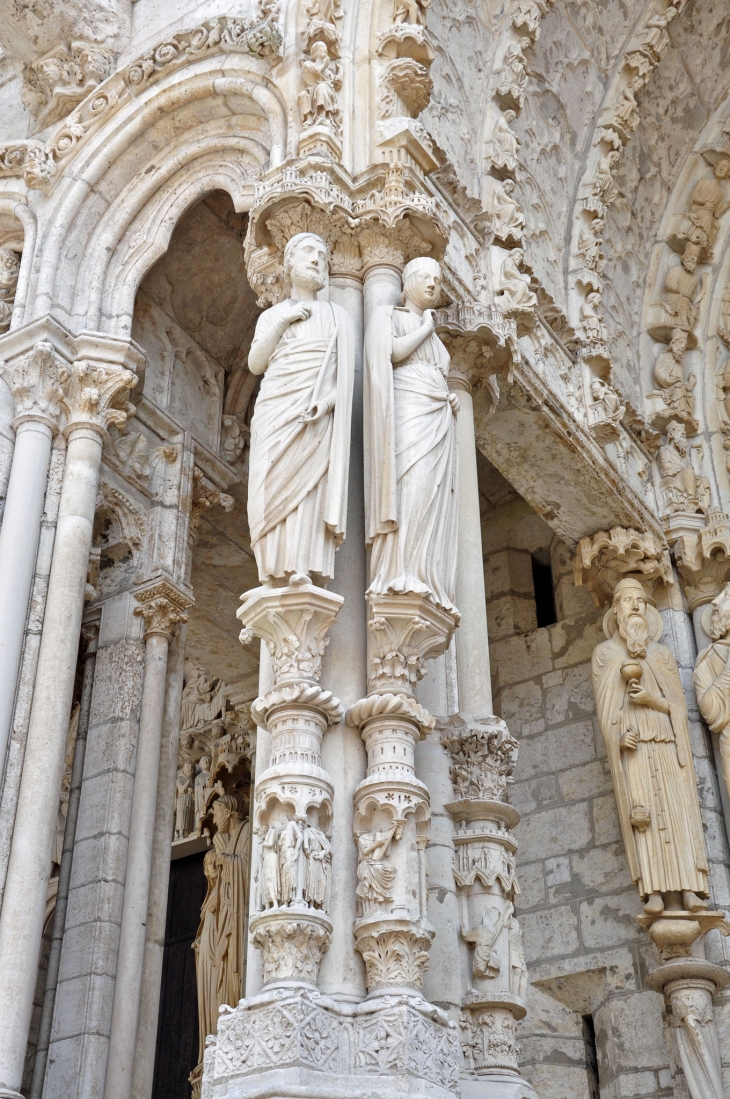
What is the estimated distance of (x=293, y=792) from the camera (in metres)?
3.95

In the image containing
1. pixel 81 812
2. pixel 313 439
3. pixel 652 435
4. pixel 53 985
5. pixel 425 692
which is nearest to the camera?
pixel 313 439

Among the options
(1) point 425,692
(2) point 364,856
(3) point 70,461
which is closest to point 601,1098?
(1) point 425,692

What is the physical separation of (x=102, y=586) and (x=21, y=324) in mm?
1330

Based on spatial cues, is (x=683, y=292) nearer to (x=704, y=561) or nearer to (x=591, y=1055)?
(x=704, y=561)

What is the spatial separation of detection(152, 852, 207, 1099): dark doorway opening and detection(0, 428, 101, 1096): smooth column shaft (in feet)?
11.4

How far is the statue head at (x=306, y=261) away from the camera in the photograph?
492 centimetres

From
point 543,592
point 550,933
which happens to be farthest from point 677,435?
point 550,933

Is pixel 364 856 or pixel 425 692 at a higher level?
pixel 425 692

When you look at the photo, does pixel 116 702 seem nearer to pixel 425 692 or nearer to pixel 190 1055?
pixel 425 692

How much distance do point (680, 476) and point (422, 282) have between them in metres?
3.55

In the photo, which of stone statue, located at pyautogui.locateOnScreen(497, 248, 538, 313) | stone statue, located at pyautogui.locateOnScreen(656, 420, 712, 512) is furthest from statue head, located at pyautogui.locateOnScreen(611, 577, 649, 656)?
stone statue, located at pyautogui.locateOnScreen(497, 248, 538, 313)

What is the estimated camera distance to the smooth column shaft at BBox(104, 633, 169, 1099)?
543cm

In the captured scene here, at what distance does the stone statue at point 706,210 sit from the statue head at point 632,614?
2587 mm

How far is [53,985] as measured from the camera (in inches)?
222
